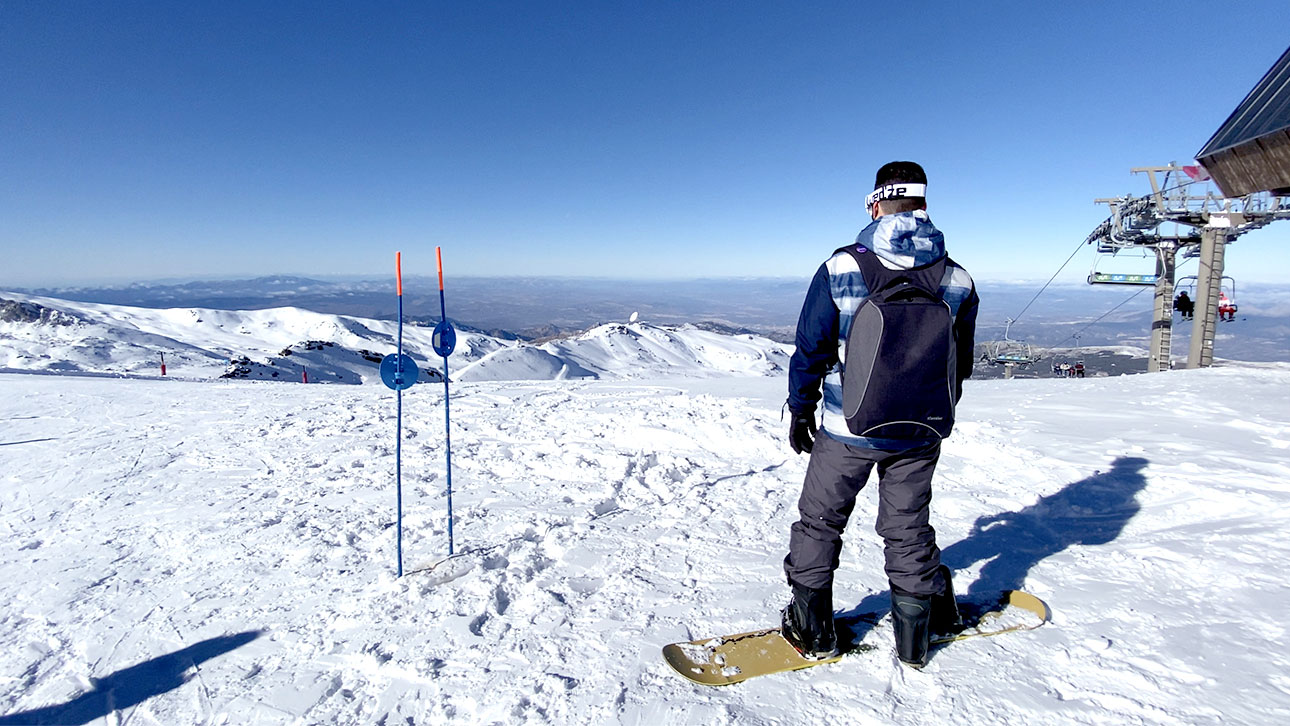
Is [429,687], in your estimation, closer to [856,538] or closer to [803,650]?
[803,650]

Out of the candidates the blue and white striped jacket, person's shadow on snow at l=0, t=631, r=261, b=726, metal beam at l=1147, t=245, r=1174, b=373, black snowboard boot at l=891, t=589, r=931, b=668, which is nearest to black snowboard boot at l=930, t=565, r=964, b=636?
black snowboard boot at l=891, t=589, r=931, b=668

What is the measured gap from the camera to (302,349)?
3966 centimetres

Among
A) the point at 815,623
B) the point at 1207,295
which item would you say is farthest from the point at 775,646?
the point at 1207,295

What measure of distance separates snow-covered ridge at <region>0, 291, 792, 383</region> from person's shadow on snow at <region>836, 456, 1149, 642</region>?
28.7m

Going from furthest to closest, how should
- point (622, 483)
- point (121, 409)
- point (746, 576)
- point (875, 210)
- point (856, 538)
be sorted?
point (121, 409), point (622, 483), point (856, 538), point (746, 576), point (875, 210)

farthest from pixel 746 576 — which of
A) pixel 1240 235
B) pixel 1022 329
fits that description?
pixel 1022 329

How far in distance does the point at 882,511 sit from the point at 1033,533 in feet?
7.64

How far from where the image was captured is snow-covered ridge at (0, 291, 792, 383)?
35.9m

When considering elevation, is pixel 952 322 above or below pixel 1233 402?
above

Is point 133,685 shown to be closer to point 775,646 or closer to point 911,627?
point 775,646

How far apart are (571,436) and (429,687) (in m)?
4.45

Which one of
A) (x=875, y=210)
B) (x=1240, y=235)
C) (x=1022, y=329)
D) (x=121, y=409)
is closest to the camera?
(x=875, y=210)

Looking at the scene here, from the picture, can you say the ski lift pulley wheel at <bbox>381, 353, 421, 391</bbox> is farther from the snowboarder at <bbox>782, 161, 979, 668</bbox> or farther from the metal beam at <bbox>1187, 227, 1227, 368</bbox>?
the metal beam at <bbox>1187, 227, 1227, 368</bbox>

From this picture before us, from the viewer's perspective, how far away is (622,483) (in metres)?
5.12
